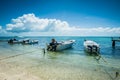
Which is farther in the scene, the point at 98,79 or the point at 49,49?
the point at 49,49

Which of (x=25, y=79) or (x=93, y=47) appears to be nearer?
(x=25, y=79)

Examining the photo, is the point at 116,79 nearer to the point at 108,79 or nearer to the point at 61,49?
the point at 108,79

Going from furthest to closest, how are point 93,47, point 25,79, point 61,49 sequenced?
point 61,49
point 93,47
point 25,79

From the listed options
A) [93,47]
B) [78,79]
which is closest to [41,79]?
[78,79]

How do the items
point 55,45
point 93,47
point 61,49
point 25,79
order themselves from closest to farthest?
point 25,79 < point 93,47 < point 55,45 < point 61,49

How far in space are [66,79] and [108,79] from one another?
11.3ft

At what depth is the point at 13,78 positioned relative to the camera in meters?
10.1

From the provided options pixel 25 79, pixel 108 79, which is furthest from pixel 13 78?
pixel 108 79

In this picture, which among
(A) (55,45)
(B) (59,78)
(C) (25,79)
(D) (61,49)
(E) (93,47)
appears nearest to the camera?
(C) (25,79)

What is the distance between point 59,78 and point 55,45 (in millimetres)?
18082

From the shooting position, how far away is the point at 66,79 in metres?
10.4

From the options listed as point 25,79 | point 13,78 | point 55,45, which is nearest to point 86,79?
point 25,79

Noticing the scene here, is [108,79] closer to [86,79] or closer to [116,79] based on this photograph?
[116,79]

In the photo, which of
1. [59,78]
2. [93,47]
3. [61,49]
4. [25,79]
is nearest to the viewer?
[25,79]
